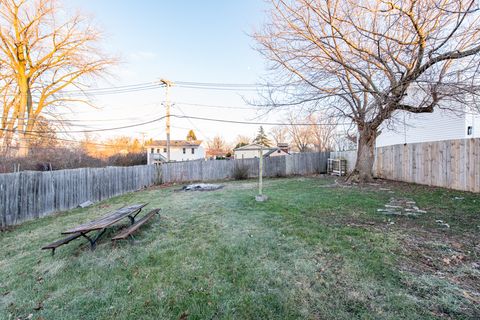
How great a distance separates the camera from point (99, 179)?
28.7ft

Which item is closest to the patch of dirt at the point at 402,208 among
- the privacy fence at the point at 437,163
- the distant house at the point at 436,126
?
the privacy fence at the point at 437,163

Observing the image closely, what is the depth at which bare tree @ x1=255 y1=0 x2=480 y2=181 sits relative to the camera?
397cm

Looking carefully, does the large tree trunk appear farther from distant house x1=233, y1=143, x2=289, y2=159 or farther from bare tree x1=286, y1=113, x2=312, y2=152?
bare tree x1=286, y1=113, x2=312, y2=152

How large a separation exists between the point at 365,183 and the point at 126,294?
955 centimetres

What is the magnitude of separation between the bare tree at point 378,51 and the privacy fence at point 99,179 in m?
7.13

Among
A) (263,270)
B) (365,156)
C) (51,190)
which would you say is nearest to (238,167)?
(365,156)

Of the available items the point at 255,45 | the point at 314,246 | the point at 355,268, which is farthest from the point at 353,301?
the point at 255,45

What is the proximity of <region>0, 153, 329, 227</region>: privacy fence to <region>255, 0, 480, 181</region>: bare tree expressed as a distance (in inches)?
281

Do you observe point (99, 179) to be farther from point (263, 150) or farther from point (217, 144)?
point (217, 144)

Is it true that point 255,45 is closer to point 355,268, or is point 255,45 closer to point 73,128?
point 355,268

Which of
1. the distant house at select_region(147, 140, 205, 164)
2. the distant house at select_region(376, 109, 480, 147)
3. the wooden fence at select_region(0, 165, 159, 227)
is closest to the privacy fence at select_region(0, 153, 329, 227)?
the wooden fence at select_region(0, 165, 159, 227)

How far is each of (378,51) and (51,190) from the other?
9.52 metres

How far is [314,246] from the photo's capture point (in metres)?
3.15

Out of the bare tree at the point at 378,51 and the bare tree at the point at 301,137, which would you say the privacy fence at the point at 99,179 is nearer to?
the bare tree at the point at 378,51
